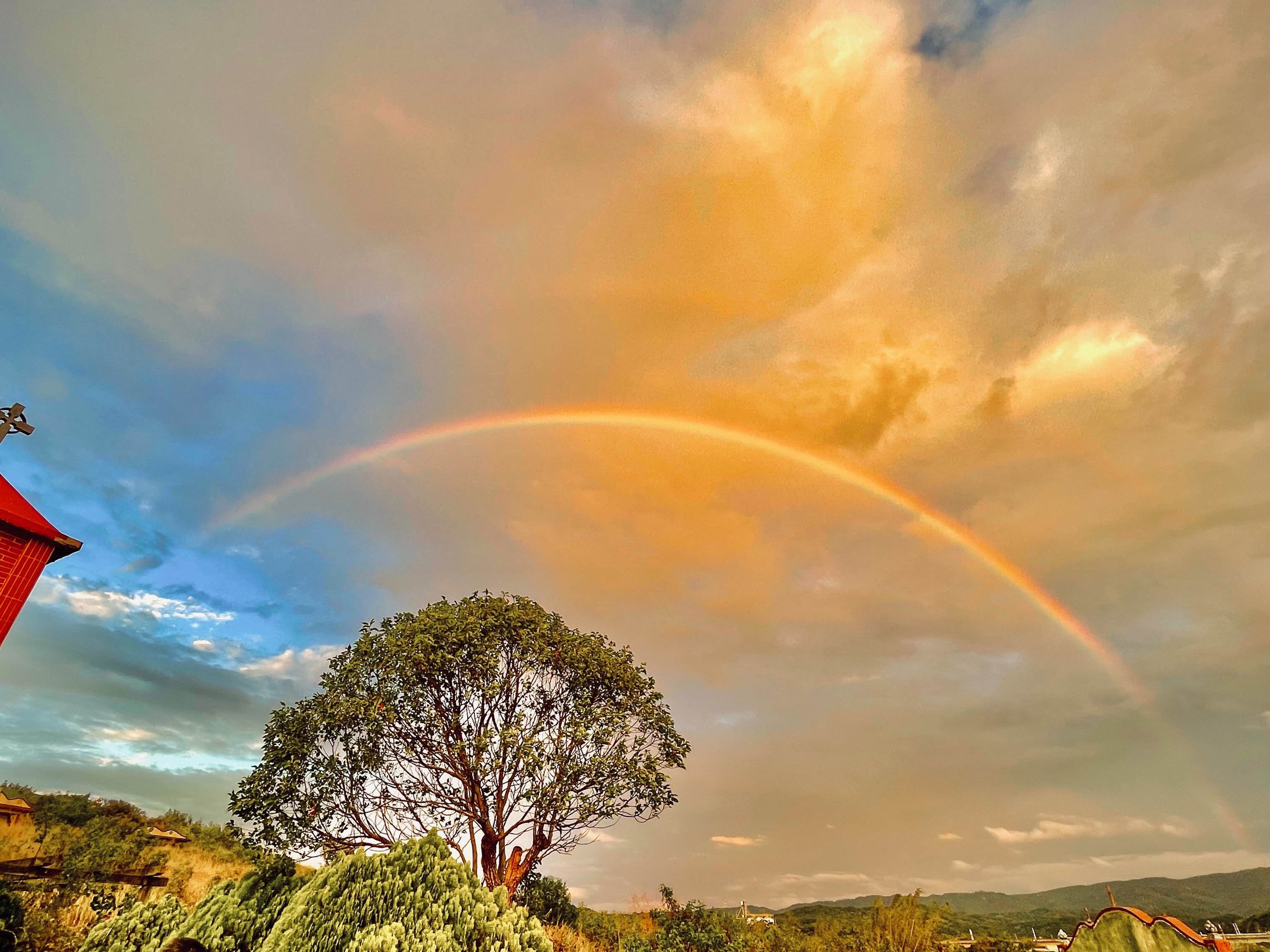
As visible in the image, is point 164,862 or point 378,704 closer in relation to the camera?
point 378,704

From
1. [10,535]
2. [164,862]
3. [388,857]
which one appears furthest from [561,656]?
[164,862]

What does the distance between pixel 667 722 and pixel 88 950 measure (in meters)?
14.6

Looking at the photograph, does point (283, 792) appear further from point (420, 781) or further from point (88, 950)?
point (88, 950)

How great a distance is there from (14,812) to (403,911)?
32215 millimetres

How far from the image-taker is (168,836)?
2948cm

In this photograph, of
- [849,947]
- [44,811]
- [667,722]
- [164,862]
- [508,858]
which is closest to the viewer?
[849,947]

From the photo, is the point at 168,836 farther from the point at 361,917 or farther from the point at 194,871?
the point at 361,917

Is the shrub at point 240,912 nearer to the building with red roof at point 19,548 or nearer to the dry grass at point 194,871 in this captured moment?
the dry grass at point 194,871

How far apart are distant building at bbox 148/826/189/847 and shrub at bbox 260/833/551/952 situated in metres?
28.1

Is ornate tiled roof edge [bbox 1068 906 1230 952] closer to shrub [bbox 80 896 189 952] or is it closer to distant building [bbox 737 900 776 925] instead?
shrub [bbox 80 896 189 952]

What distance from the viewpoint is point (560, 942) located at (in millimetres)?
17672

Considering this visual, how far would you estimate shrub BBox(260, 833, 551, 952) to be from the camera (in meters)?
6.93

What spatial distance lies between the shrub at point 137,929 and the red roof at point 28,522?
11.5 metres

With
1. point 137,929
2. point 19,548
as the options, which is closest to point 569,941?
point 137,929
